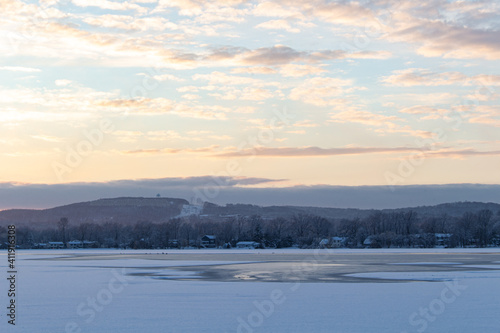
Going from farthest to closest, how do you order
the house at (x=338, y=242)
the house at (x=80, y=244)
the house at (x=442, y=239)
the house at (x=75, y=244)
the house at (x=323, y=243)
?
the house at (x=75, y=244)
the house at (x=80, y=244)
the house at (x=338, y=242)
the house at (x=323, y=243)
the house at (x=442, y=239)

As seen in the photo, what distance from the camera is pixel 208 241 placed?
12644 cm

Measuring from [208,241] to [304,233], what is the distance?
19.3 metres

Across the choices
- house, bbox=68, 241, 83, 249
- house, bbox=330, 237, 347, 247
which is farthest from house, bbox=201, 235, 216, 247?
house, bbox=68, 241, 83, 249

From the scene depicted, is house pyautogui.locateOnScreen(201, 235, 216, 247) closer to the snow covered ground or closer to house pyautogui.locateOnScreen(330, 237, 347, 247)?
house pyautogui.locateOnScreen(330, 237, 347, 247)

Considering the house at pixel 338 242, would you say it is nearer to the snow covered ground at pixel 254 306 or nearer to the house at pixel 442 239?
the house at pixel 442 239

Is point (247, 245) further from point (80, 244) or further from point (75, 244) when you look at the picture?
point (75, 244)

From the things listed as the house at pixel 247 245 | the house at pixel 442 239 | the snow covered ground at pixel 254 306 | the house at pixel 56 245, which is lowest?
the house at pixel 56 245

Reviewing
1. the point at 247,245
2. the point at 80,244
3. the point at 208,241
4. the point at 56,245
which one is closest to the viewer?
the point at 247,245

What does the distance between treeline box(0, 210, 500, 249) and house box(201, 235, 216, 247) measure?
3.67 ft

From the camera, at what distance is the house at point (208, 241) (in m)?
123

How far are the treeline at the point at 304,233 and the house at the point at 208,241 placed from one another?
1.12 meters

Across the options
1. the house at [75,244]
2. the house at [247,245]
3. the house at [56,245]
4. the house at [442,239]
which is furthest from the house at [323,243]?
the house at [56,245]

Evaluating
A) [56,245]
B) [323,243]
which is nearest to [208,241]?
[323,243]

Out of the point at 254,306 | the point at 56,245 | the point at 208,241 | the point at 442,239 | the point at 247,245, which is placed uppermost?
the point at 254,306
